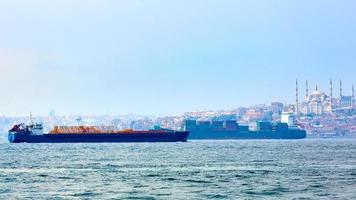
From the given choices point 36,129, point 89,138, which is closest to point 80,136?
point 89,138

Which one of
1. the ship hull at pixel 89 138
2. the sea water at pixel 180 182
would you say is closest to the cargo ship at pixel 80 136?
the ship hull at pixel 89 138

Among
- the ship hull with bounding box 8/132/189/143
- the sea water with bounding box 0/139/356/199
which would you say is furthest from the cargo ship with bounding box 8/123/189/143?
the sea water with bounding box 0/139/356/199

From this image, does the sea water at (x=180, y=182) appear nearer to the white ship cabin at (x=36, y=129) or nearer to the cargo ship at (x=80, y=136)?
the cargo ship at (x=80, y=136)

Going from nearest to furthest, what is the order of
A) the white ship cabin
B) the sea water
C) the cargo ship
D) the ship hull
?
the sea water, the ship hull, the cargo ship, the white ship cabin

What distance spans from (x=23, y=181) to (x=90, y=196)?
12197mm

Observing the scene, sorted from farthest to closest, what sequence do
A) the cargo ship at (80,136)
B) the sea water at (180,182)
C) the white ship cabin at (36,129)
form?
the white ship cabin at (36,129) < the cargo ship at (80,136) < the sea water at (180,182)

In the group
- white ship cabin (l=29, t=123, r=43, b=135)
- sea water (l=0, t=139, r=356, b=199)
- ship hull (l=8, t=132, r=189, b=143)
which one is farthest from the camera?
white ship cabin (l=29, t=123, r=43, b=135)

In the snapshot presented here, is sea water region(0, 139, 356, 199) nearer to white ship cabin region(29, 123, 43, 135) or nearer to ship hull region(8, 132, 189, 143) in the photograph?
ship hull region(8, 132, 189, 143)

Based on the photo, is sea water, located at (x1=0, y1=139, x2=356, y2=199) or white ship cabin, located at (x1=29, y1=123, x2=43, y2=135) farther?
white ship cabin, located at (x1=29, y1=123, x2=43, y2=135)

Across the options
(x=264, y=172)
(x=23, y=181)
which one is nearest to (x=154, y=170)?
(x=264, y=172)

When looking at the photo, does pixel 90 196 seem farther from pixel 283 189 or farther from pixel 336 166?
pixel 336 166

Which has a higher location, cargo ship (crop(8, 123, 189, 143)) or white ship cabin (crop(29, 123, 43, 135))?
white ship cabin (crop(29, 123, 43, 135))

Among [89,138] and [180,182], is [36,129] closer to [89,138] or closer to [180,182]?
[89,138]

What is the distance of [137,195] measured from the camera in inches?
1750
